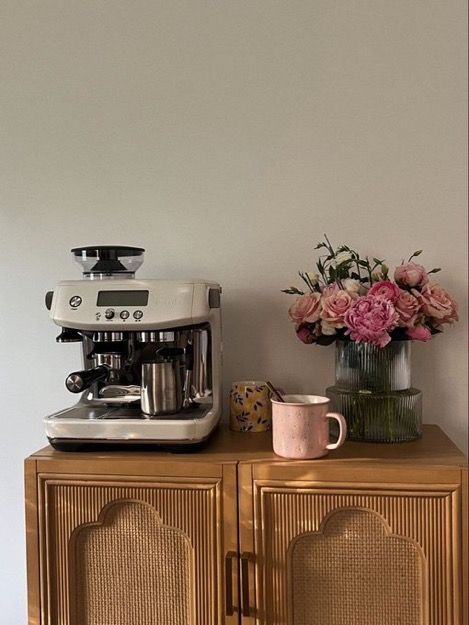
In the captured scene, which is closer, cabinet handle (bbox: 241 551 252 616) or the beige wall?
Answer: cabinet handle (bbox: 241 551 252 616)

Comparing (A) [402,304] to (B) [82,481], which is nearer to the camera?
(B) [82,481]

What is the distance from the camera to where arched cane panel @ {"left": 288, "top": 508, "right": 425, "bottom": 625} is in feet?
4.17

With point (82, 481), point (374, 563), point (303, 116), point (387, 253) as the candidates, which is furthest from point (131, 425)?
point (303, 116)

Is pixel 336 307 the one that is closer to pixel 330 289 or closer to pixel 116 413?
pixel 330 289

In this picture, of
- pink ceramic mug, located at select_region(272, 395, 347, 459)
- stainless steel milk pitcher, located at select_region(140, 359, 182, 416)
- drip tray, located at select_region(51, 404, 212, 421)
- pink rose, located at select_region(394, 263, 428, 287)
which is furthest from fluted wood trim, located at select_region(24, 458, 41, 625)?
pink rose, located at select_region(394, 263, 428, 287)

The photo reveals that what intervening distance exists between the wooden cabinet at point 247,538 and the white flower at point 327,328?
27 cm

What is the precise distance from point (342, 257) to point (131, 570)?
85cm

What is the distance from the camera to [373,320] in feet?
4.59

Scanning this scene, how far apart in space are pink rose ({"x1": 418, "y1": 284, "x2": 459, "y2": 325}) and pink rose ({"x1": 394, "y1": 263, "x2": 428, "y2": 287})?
21mm

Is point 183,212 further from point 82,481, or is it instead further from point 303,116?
point 82,481

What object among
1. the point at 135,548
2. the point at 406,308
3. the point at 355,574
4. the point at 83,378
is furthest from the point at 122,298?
the point at 355,574

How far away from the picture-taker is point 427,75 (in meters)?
1.66

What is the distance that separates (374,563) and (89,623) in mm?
597

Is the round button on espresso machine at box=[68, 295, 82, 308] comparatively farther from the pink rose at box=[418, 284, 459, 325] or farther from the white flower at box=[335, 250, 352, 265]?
the pink rose at box=[418, 284, 459, 325]
